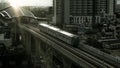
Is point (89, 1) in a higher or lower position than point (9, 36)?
higher

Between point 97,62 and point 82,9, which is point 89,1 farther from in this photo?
point 97,62

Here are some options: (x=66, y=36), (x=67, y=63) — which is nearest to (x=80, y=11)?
(x=66, y=36)

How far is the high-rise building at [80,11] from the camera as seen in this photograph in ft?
369

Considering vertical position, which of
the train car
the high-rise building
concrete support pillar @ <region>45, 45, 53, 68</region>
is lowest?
concrete support pillar @ <region>45, 45, 53, 68</region>

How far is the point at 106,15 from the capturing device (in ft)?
388

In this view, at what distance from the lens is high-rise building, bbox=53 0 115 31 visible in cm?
11256

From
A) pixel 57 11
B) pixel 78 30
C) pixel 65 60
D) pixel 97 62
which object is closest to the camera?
pixel 97 62

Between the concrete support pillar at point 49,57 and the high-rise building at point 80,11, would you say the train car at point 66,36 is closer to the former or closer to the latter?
the concrete support pillar at point 49,57

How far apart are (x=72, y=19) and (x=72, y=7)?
586 centimetres

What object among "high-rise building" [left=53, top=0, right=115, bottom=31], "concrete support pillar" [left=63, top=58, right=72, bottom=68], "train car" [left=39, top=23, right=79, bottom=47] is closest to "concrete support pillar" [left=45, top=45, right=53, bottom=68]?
"train car" [left=39, top=23, right=79, bottom=47]

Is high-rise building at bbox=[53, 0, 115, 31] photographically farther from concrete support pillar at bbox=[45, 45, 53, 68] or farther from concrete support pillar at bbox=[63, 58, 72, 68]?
concrete support pillar at bbox=[63, 58, 72, 68]

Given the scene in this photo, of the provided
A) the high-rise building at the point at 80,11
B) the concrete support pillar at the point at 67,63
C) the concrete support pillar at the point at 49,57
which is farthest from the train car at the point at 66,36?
the high-rise building at the point at 80,11

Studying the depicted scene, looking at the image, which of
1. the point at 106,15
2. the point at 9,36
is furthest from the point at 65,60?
the point at 106,15

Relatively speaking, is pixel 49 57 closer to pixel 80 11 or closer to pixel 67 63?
pixel 67 63
